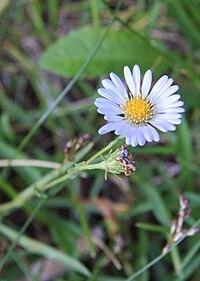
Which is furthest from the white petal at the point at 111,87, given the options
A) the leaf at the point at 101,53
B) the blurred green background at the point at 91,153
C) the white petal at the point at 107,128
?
the leaf at the point at 101,53

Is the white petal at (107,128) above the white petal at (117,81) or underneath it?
underneath

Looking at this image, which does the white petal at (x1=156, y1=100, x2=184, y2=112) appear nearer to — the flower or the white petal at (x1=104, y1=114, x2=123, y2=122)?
the flower

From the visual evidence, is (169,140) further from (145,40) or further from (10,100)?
(10,100)

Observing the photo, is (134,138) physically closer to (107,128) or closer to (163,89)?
(107,128)

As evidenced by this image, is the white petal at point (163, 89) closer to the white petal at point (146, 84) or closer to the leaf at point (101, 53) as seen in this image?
the white petal at point (146, 84)

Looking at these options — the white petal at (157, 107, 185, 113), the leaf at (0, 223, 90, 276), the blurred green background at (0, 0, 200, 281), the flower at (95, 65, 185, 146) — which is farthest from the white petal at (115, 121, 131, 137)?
the leaf at (0, 223, 90, 276)

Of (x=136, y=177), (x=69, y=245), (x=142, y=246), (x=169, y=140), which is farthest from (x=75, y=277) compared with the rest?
(x=169, y=140)

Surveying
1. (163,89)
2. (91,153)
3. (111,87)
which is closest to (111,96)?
(111,87)
